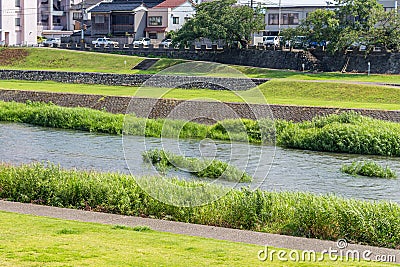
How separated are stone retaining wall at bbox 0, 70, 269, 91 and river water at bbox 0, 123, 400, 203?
628 inches

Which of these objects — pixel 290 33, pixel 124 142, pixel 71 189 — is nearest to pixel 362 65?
pixel 290 33

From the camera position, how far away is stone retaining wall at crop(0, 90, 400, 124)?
39.9 m

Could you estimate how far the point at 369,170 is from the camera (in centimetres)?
2884

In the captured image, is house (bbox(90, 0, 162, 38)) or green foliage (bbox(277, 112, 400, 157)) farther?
house (bbox(90, 0, 162, 38))

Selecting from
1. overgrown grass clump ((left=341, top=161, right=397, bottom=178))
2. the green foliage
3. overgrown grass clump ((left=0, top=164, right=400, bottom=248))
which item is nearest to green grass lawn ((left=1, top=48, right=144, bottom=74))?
the green foliage

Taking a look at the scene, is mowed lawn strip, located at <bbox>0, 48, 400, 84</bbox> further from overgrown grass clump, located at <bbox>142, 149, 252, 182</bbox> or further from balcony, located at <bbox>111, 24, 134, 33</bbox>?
overgrown grass clump, located at <bbox>142, 149, 252, 182</bbox>

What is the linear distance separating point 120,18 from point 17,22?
43.2 feet

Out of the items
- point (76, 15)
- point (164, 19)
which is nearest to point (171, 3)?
point (164, 19)

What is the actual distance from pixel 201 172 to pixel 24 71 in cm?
3847

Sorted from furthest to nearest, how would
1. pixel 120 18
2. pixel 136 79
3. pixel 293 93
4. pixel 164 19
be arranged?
pixel 120 18
pixel 164 19
pixel 136 79
pixel 293 93

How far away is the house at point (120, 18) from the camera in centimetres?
8951

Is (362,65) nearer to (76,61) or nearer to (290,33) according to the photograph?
(290,33)

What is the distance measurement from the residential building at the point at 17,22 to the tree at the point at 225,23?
2861 centimetres

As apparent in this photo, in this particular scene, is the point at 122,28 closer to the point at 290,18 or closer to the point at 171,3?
the point at 171,3
